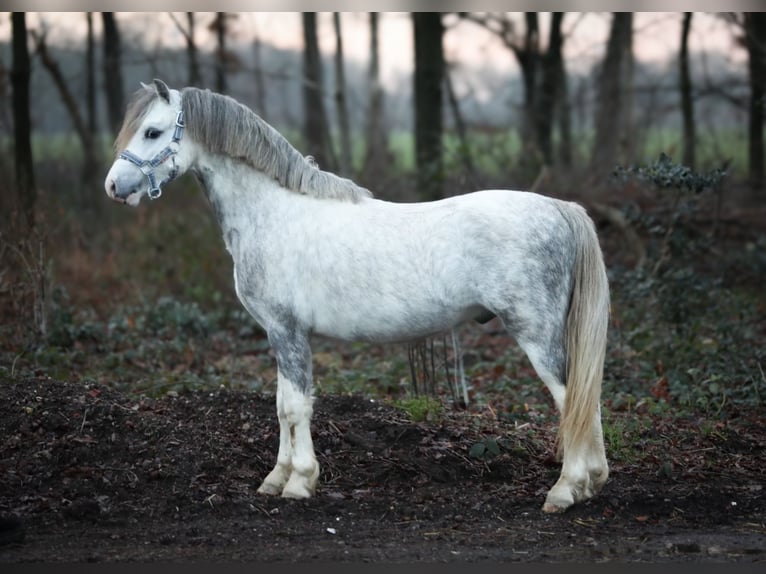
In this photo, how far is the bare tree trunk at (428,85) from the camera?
515 inches

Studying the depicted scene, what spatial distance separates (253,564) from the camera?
410 centimetres

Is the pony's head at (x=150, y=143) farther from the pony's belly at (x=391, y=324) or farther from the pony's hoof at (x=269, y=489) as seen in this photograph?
the pony's hoof at (x=269, y=489)

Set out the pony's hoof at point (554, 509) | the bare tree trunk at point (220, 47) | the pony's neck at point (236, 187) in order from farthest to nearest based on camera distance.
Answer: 1. the bare tree trunk at point (220, 47)
2. the pony's neck at point (236, 187)
3. the pony's hoof at point (554, 509)

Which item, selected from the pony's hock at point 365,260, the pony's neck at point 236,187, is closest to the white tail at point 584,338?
the pony's hock at point 365,260

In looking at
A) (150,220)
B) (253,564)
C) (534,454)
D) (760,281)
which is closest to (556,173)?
(760,281)

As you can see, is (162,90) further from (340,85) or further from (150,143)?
(340,85)

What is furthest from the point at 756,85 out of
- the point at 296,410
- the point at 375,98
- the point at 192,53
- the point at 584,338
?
the point at 296,410

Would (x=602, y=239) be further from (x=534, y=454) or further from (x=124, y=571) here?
(x=124, y=571)

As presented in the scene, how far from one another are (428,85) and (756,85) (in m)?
→ 4.76

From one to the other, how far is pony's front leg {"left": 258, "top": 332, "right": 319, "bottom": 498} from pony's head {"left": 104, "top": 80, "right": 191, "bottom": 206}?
1099 millimetres

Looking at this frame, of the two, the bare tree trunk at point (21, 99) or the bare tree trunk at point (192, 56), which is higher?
the bare tree trunk at point (192, 56)

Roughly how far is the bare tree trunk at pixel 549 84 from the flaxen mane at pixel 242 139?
11766mm

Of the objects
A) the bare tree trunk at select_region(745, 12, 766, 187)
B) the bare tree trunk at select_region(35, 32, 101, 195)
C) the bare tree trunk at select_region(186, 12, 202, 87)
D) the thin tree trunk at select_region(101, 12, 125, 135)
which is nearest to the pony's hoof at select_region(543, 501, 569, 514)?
the bare tree trunk at select_region(745, 12, 766, 187)

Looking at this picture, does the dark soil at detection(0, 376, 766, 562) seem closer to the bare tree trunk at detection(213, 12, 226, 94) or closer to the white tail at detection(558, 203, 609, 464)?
the white tail at detection(558, 203, 609, 464)
